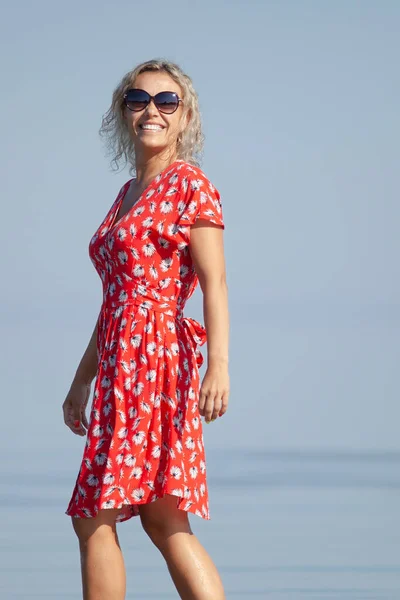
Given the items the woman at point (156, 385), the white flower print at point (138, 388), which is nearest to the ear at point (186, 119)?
the woman at point (156, 385)

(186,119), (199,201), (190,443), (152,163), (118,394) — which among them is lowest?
(190,443)

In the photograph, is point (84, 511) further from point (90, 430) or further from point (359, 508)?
point (359, 508)

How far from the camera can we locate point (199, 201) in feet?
10.3

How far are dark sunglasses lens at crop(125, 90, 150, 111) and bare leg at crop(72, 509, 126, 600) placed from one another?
87 centimetres

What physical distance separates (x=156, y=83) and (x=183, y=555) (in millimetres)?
1010

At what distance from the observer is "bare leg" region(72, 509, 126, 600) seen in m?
3.10

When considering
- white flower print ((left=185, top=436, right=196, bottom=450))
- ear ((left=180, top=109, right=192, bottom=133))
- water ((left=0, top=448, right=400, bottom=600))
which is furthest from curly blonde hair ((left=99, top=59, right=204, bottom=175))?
water ((left=0, top=448, right=400, bottom=600))

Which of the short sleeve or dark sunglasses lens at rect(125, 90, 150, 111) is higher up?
dark sunglasses lens at rect(125, 90, 150, 111)

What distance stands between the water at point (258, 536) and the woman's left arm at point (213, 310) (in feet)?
4.13

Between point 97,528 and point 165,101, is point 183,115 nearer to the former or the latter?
point 165,101

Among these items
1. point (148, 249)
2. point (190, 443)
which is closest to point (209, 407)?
point (190, 443)

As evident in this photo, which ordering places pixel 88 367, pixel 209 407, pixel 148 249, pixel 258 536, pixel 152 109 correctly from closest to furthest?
pixel 209 407 → pixel 148 249 → pixel 152 109 → pixel 88 367 → pixel 258 536

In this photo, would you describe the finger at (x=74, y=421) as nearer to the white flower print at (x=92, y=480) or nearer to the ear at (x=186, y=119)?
the white flower print at (x=92, y=480)

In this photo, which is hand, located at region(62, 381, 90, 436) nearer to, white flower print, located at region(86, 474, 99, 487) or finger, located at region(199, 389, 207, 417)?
white flower print, located at region(86, 474, 99, 487)
